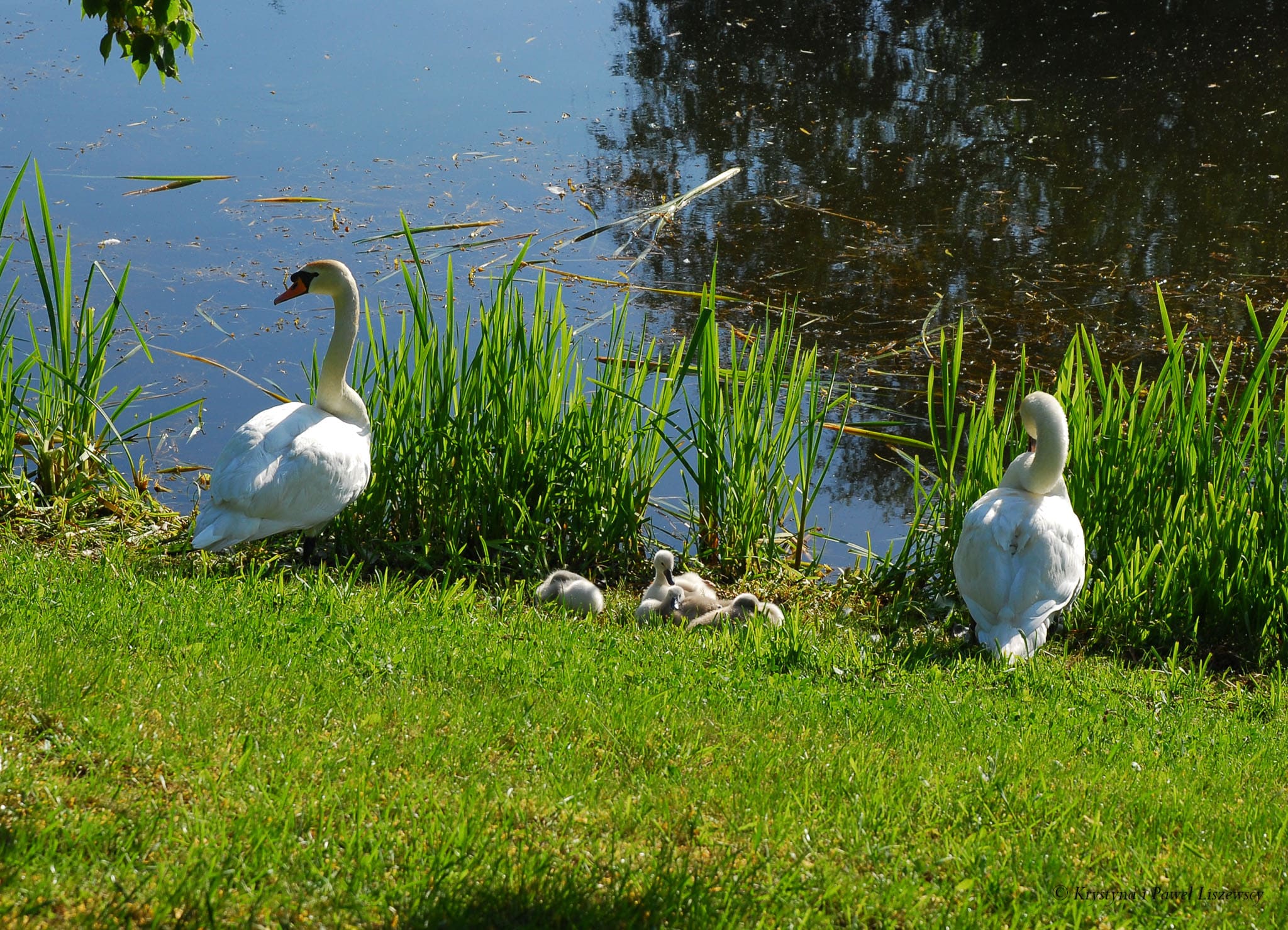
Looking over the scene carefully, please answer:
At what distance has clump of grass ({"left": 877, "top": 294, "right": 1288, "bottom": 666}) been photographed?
19.1 feet

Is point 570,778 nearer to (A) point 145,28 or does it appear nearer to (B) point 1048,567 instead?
(B) point 1048,567

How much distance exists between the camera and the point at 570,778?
3.55m

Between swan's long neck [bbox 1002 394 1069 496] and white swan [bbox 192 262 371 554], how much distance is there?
3129 millimetres

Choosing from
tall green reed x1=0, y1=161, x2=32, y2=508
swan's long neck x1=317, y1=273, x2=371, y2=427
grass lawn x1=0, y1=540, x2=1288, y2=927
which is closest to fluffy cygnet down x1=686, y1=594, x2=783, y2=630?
grass lawn x1=0, y1=540, x2=1288, y2=927

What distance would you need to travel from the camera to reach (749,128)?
13.9 meters

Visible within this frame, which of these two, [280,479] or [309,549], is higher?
[280,479]

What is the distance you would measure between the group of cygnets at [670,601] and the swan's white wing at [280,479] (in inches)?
42.5

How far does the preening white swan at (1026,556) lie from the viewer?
5.19m

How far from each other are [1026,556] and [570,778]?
2.54m

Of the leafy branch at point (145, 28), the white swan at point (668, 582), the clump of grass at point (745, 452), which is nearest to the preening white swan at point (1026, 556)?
the clump of grass at point (745, 452)

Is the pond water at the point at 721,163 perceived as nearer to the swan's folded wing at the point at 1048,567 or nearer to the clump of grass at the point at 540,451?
the clump of grass at the point at 540,451

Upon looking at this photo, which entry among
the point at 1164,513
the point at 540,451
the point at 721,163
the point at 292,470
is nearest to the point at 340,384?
the point at 292,470

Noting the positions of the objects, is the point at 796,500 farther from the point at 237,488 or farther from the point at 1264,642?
the point at 237,488

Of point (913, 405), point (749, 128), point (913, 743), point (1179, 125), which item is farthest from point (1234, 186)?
point (913, 743)
